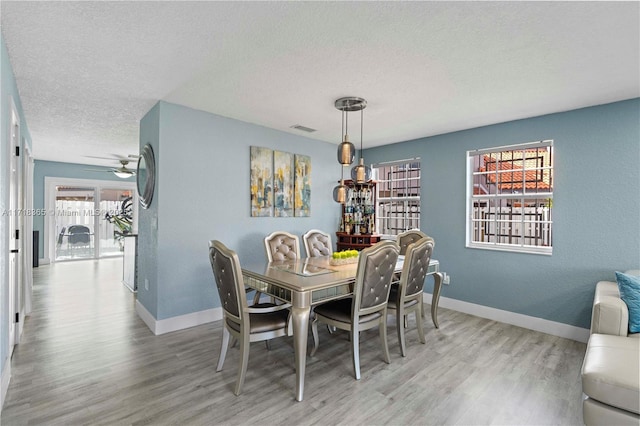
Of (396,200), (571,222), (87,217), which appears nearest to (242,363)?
(571,222)

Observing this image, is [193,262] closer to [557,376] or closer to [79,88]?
[79,88]

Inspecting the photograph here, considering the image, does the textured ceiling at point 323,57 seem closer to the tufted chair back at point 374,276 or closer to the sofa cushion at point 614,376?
the tufted chair back at point 374,276

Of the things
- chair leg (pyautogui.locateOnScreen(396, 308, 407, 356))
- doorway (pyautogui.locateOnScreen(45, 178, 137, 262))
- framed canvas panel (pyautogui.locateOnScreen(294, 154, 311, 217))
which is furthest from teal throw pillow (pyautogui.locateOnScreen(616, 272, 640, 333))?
doorway (pyautogui.locateOnScreen(45, 178, 137, 262))

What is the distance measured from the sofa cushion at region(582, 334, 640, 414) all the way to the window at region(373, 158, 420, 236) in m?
3.10

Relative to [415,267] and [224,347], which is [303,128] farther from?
[224,347]

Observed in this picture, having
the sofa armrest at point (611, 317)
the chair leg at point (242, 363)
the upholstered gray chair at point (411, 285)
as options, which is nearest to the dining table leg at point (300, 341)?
the chair leg at point (242, 363)

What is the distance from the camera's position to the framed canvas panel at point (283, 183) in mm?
4480

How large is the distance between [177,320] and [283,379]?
1670 mm

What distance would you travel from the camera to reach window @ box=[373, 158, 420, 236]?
514 cm

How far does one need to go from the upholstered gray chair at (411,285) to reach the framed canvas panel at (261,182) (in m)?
2.06

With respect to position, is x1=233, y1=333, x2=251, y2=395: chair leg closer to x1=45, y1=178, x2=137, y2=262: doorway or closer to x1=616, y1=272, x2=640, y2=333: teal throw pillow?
x1=616, y1=272, x2=640, y2=333: teal throw pillow

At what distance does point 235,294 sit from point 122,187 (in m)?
8.01

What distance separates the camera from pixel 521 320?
12.4ft

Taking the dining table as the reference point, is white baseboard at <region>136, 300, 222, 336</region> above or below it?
below
